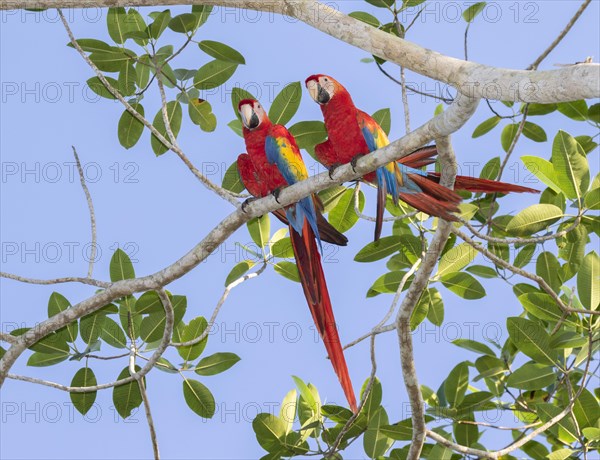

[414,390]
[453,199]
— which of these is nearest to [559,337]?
[414,390]

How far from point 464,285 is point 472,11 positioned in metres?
1.18

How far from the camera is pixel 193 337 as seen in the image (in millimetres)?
3686

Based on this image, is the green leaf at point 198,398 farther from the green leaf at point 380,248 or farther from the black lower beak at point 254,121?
the black lower beak at point 254,121

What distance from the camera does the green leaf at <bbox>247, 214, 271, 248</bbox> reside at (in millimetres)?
3709

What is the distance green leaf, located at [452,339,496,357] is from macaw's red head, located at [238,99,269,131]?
53.6 inches

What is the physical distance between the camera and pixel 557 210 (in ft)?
11.2

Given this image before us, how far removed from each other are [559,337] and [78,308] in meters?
2.02

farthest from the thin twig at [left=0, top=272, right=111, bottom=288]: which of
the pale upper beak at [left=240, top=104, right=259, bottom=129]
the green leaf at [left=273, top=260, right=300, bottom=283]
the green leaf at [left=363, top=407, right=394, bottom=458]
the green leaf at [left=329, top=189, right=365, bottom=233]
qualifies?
the green leaf at [left=363, top=407, right=394, bottom=458]

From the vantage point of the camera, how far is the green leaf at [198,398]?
3682 mm

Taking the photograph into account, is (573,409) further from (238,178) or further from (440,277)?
(238,178)

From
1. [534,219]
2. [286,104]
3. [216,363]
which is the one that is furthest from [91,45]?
[534,219]

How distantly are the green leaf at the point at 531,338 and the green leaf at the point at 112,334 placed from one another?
5.55 feet

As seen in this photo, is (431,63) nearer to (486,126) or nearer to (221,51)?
(221,51)

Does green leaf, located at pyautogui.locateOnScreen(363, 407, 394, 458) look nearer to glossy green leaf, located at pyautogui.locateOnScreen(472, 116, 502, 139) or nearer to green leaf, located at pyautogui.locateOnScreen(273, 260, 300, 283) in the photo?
green leaf, located at pyautogui.locateOnScreen(273, 260, 300, 283)
